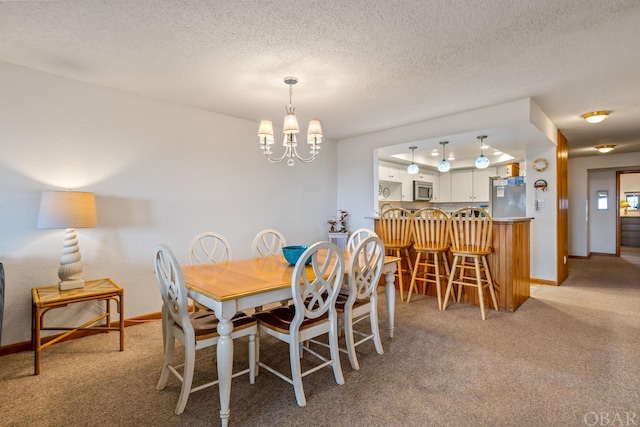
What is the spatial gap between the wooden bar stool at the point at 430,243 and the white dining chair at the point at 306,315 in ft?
6.40

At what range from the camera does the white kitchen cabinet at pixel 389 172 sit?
5941mm

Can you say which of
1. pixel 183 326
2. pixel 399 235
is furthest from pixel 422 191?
pixel 183 326

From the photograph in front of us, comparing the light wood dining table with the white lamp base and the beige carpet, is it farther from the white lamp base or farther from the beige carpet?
the white lamp base

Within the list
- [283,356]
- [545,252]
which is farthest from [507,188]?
[283,356]

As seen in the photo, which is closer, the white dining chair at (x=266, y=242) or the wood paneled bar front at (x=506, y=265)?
the white dining chair at (x=266, y=242)

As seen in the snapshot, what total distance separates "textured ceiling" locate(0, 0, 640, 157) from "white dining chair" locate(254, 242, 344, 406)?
4.60ft

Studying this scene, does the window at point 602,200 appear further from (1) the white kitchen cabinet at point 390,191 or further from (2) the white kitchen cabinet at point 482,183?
(1) the white kitchen cabinet at point 390,191

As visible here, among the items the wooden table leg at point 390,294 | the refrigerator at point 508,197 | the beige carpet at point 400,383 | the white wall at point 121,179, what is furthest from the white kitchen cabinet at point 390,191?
the wooden table leg at point 390,294

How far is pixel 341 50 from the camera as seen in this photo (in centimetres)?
236

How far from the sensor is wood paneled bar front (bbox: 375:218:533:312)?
3.50m

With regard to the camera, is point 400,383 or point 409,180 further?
point 409,180

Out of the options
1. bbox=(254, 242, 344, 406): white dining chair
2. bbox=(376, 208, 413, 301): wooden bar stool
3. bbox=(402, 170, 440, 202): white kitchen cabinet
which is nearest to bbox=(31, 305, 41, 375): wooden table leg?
bbox=(254, 242, 344, 406): white dining chair

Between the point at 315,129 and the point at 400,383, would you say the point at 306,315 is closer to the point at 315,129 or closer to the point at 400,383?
the point at 400,383

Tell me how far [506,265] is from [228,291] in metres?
3.04
